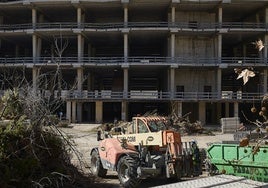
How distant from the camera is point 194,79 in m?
41.3

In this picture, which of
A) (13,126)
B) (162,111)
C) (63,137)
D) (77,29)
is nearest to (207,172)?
(63,137)

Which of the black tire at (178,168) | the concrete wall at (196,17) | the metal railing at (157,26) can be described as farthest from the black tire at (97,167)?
the concrete wall at (196,17)

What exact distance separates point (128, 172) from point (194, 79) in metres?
32.1

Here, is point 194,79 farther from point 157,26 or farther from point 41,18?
point 41,18

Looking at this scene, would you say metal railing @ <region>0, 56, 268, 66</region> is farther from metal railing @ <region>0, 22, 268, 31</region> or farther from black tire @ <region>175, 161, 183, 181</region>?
black tire @ <region>175, 161, 183, 181</region>

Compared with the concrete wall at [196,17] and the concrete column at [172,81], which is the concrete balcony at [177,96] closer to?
the concrete column at [172,81]

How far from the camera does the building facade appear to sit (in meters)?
38.3

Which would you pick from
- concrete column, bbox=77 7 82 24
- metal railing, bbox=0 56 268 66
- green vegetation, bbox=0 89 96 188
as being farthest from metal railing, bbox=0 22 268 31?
green vegetation, bbox=0 89 96 188

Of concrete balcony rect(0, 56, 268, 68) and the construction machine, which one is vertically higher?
concrete balcony rect(0, 56, 268, 68)

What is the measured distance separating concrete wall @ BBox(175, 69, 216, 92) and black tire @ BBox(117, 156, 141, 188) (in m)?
31.2

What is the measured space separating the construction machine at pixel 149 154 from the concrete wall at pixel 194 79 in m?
30.1

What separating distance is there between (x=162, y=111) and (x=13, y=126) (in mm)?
37827

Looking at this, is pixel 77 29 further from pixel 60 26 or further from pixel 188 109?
pixel 188 109

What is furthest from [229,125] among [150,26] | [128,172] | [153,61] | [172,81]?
[128,172]
